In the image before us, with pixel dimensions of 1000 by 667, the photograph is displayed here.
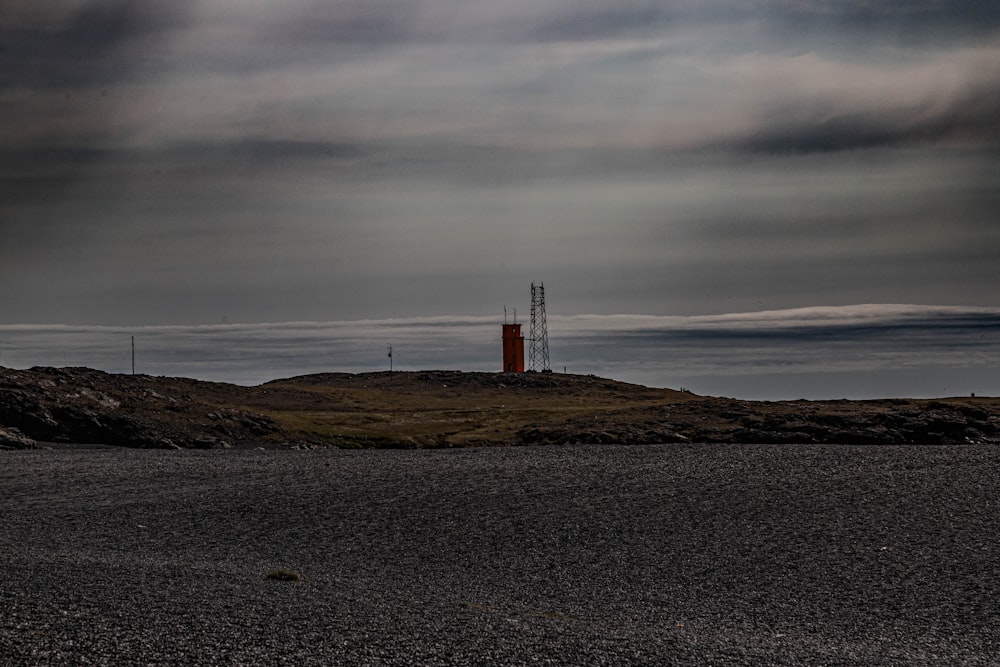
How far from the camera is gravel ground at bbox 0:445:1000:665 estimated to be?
10.8m

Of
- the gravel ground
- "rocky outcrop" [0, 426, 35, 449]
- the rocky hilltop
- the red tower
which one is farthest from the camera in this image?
the red tower

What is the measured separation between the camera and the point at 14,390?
3631 centimetres

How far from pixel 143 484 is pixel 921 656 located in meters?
18.7

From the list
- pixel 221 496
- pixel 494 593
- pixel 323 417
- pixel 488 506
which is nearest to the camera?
pixel 494 593

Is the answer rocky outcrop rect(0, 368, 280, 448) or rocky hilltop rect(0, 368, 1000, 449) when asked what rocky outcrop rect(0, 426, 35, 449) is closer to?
rocky hilltop rect(0, 368, 1000, 449)

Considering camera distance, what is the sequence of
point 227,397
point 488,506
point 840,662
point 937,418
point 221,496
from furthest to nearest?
point 227,397, point 937,418, point 221,496, point 488,506, point 840,662

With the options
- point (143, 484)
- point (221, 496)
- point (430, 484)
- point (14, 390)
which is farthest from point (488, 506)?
point (14, 390)

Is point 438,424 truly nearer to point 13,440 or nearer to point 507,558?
point 13,440

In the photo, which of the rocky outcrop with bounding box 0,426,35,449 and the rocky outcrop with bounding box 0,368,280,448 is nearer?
the rocky outcrop with bounding box 0,426,35,449

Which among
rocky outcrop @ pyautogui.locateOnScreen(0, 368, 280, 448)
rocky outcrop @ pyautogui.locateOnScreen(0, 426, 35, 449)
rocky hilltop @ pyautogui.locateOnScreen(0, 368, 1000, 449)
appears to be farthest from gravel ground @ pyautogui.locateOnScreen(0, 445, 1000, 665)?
rocky outcrop @ pyautogui.locateOnScreen(0, 368, 280, 448)

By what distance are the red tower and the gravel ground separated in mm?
51250

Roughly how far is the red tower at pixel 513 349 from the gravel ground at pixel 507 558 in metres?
51.2

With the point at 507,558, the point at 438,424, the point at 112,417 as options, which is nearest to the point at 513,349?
the point at 438,424

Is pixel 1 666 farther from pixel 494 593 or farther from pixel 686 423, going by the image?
Answer: pixel 686 423
